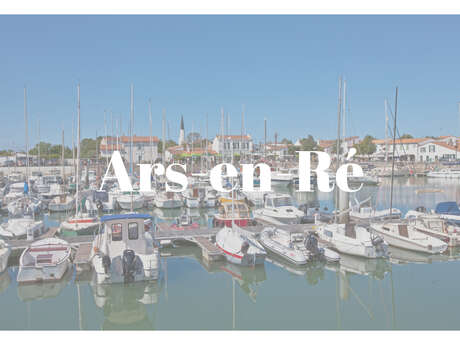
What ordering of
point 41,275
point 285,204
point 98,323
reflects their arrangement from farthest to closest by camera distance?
1. point 285,204
2. point 41,275
3. point 98,323

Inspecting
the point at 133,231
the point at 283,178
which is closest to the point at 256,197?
the point at 133,231

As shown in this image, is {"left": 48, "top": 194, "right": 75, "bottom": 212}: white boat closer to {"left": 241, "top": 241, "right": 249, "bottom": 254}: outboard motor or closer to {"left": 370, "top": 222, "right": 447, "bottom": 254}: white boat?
{"left": 241, "top": 241, "right": 249, "bottom": 254}: outboard motor

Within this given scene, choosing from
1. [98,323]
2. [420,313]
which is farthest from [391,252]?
[98,323]

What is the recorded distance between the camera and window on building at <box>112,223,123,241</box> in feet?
53.7

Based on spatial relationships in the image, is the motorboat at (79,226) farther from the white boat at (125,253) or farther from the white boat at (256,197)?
the white boat at (256,197)

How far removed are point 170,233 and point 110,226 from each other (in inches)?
230

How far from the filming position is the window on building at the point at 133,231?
1639cm

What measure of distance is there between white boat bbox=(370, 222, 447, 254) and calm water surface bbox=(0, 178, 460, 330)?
1.73 ft

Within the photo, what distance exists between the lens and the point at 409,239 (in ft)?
66.1

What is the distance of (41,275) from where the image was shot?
52.2ft

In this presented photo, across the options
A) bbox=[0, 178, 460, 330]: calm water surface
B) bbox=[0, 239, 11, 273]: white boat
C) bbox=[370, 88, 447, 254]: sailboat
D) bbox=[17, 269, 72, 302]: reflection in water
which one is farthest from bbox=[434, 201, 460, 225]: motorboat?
bbox=[0, 239, 11, 273]: white boat

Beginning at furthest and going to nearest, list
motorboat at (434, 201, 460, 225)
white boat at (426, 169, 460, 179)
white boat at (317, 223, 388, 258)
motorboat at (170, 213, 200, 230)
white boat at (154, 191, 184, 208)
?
white boat at (426, 169, 460, 179), white boat at (154, 191, 184, 208), motorboat at (434, 201, 460, 225), motorboat at (170, 213, 200, 230), white boat at (317, 223, 388, 258)
